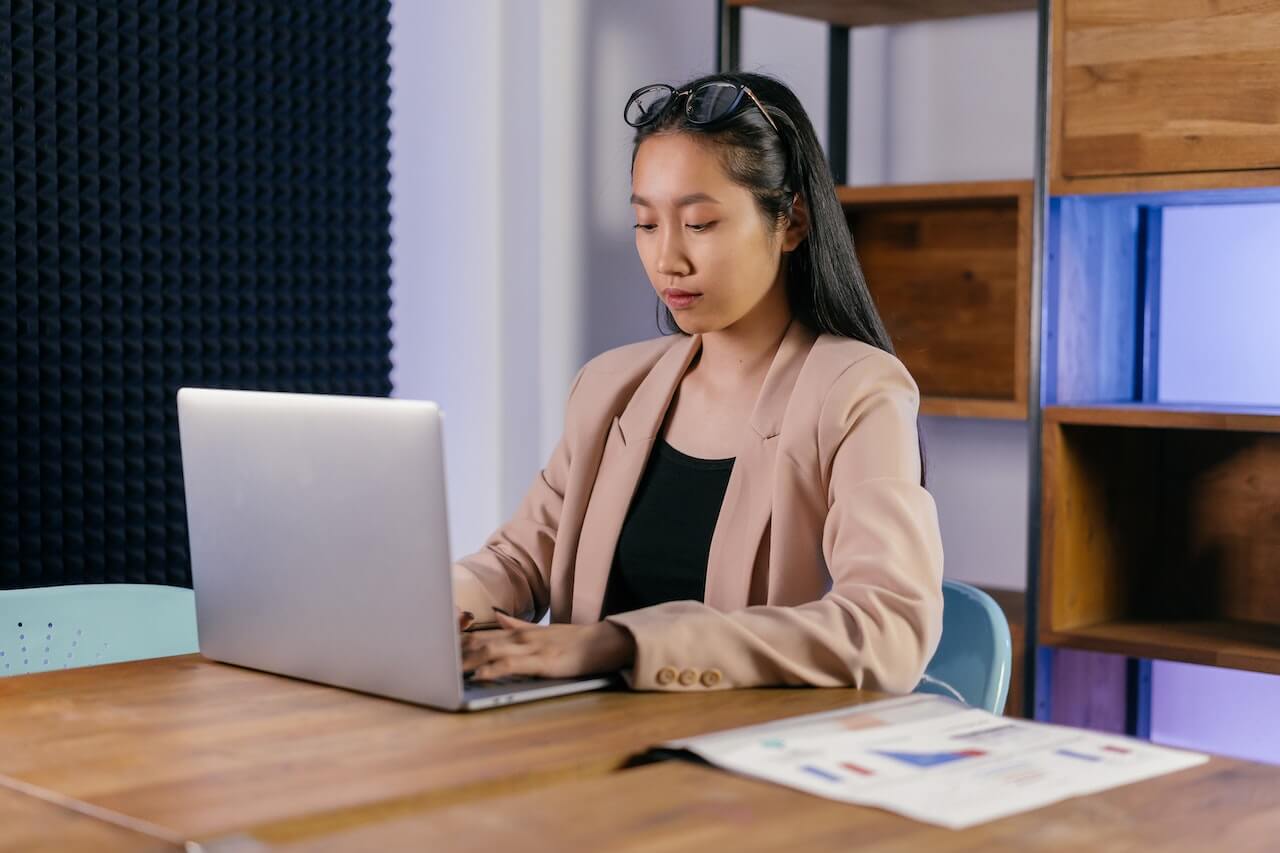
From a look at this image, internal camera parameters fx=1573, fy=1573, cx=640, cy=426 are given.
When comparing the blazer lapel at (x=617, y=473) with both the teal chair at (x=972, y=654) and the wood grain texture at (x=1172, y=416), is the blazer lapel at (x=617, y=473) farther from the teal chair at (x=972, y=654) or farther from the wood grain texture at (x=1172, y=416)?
the wood grain texture at (x=1172, y=416)

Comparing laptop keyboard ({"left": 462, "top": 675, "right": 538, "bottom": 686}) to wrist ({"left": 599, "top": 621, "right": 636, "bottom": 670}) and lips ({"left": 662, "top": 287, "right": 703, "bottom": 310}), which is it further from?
lips ({"left": 662, "top": 287, "right": 703, "bottom": 310})

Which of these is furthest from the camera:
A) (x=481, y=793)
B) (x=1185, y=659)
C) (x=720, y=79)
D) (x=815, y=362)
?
(x=1185, y=659)

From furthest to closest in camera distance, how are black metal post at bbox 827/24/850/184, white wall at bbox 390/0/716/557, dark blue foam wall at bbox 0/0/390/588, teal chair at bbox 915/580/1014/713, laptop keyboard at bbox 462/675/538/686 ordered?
white wall at bbox 390/0/716/557, black metal post at bbox 827/24/850/184, dark blue foam wall at bbox 0/0/390/588, teal chair at bbox 915/580/1014/713, laptop keyboard at bbox 462/675/538/686

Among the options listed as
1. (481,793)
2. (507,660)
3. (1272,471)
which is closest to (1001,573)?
(1272,471)

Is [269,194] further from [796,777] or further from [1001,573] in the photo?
[796,777]

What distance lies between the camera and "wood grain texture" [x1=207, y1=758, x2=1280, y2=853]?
3.71 feet

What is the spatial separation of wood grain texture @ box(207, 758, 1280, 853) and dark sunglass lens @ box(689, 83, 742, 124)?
1.02m

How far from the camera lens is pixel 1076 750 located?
4.58 feet

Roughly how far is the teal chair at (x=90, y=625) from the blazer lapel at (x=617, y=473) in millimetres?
573

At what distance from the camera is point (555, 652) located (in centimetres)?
162

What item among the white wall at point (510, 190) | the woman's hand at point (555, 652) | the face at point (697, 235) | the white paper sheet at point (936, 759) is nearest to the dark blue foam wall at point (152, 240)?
the white wall at point (510, 190)

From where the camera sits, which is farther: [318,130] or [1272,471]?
[318,130]

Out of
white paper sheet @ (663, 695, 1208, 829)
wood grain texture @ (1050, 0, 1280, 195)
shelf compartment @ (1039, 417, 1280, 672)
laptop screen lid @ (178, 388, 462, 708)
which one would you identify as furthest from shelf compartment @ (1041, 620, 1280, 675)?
laptop screen lid @ (178, 388, 462, 708)

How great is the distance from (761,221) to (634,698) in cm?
74
